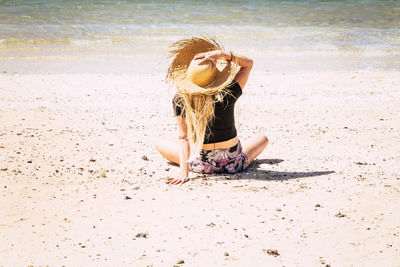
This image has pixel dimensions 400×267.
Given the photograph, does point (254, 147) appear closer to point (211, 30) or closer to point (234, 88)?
point (234, 88)

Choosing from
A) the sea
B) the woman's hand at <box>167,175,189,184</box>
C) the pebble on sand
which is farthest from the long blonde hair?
the sea

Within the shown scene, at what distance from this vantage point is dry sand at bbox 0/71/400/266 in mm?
3355

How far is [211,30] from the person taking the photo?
14.6 metres

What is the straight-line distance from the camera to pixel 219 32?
14.3 metres

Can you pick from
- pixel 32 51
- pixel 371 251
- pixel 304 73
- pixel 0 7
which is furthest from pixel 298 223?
pixel 0 7

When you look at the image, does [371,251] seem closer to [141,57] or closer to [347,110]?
[347,110]

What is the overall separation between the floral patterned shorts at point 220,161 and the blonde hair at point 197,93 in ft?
0.81

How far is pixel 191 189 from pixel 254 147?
35.5 inches

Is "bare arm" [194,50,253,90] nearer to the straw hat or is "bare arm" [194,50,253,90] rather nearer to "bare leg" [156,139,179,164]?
the straw hat

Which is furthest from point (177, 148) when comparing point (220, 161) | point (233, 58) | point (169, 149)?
point (233, 58)

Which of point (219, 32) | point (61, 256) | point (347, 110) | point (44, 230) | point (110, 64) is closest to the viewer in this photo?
point (61, 256)

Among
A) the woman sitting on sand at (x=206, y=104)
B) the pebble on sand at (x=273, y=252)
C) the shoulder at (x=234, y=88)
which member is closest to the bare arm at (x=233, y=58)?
the woman sitting on sand at (x=206, y=104)

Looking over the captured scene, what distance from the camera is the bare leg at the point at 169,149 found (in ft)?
16.3

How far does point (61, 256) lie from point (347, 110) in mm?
4914
